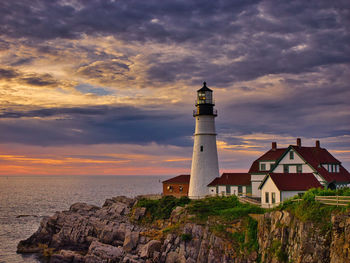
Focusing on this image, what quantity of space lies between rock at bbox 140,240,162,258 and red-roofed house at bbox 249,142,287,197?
1747 centimetres

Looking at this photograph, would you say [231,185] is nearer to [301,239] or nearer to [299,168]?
[299,168]

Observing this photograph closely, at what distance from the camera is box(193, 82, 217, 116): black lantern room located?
50062mm

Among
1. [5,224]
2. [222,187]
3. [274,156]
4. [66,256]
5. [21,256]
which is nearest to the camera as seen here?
[66,256]

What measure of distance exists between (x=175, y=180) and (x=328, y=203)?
34611 millimetres

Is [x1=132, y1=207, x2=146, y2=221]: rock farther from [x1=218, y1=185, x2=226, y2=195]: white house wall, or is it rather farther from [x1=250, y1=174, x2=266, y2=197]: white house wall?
[x1=250, y1=174, x2=266, y2=197]: white house wall

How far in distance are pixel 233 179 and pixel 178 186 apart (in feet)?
33.0

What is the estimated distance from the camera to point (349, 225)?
2047 cm

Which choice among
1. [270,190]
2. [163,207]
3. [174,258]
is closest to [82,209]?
[163,207]

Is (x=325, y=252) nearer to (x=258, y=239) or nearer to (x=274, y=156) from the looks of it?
(x=258, y=239)

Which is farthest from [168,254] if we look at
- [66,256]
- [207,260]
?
[66,256]

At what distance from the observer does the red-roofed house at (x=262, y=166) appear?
45.4m

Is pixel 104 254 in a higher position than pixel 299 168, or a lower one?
lower

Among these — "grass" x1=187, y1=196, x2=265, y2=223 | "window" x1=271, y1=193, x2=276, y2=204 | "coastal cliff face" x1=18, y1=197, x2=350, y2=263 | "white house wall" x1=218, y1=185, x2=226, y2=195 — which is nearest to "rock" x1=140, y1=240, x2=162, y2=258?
"coastal cliff face" x1=18, y1=197, x2=350, y2=263

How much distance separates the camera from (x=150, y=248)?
109ft
